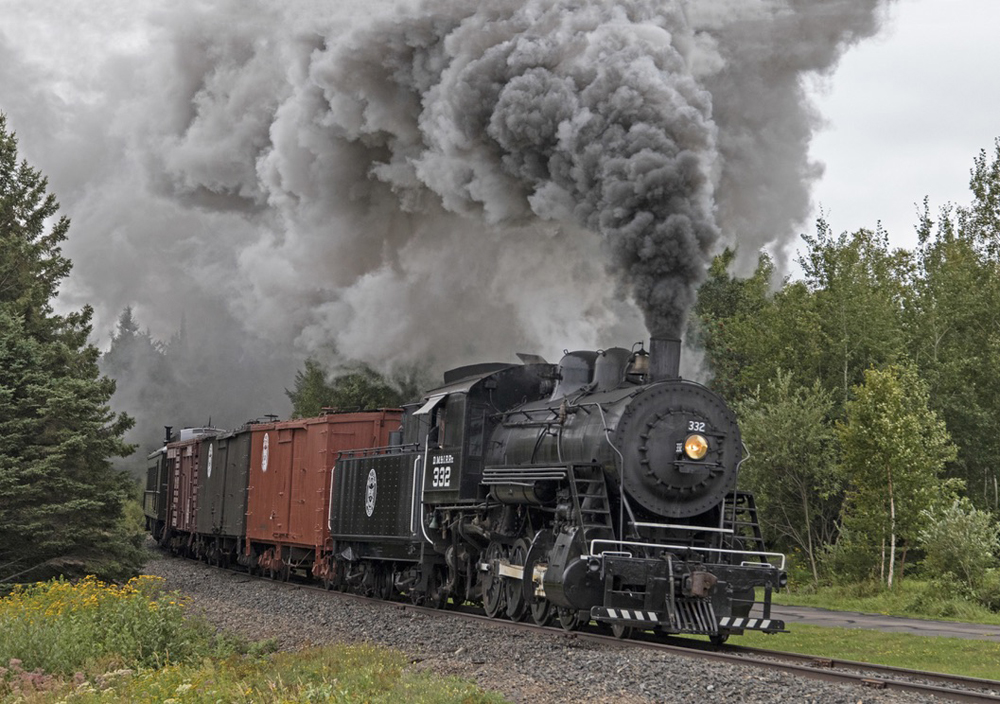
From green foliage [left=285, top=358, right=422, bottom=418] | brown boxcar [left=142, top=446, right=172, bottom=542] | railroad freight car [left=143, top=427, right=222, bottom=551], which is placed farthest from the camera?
brown boxcar [left=142, top=446, right=172, bottom=542]

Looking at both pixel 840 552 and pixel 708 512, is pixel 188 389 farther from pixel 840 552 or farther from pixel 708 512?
pixel 708 512

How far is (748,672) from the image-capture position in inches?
346

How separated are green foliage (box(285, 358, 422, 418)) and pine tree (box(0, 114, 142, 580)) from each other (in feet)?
26.6

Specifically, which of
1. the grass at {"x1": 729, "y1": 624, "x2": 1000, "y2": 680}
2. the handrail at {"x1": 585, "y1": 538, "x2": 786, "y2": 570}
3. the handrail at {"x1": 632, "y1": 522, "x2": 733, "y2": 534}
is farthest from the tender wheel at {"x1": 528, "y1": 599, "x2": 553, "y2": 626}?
the grass at {"x1": 729, "y1": 624, "x2": 1000, "y2": 680}

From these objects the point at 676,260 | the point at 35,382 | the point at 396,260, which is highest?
the point at 396,260

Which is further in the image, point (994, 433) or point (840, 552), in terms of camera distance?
point (994, 433)

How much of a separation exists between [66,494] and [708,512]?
958cm

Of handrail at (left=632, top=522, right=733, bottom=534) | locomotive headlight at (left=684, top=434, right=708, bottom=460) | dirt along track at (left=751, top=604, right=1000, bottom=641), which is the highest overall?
locomotive headlight at (left=684, top=434, right=708, bottom=460)

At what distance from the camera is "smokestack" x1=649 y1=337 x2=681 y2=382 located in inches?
466

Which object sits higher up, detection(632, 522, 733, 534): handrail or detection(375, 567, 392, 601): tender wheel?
detection(632, 522, 733, 534): handrail

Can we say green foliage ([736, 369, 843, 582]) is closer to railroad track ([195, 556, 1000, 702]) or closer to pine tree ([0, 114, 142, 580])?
railroad track ([195, 556, 1000, 702])

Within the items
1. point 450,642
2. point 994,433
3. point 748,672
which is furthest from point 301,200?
point 994,433

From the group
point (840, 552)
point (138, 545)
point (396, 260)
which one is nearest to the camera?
point (138, 545)

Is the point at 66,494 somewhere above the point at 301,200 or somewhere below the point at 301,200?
below
